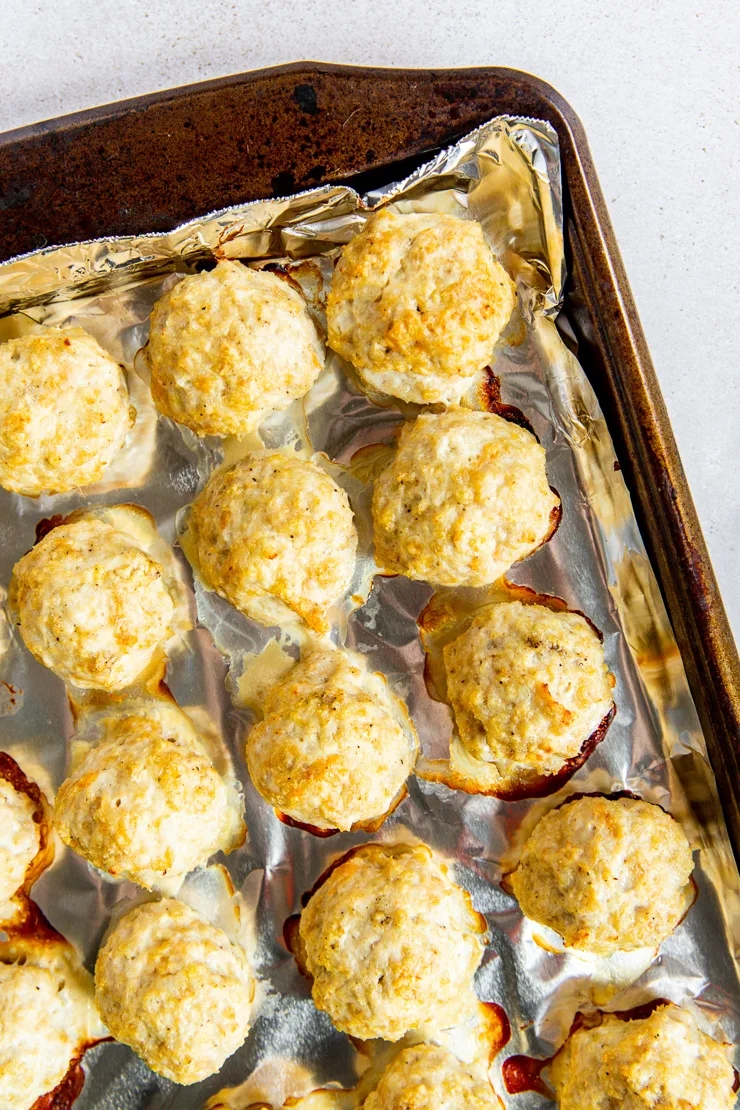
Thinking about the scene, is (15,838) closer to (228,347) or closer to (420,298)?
(228,347)

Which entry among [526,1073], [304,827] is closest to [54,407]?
[304,827]

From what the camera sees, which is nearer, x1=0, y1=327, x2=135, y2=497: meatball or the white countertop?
x1=0, y1=327, x2=135, y2=497: meatball

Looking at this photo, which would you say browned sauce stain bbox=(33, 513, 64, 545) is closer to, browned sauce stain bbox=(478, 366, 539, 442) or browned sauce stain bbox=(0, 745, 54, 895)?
browned sauce stain bbox=(0, 745, 54, 895)

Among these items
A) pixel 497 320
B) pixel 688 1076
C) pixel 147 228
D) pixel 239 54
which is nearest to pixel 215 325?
pixel 147 228

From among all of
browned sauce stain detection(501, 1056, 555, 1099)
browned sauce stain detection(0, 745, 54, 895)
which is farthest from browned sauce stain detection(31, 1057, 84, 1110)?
browned sauce stain detection(501, 1056, 555, 1099)

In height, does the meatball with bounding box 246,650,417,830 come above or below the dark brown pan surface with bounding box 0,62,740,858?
below

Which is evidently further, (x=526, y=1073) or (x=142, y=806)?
(x=526, y=1073)

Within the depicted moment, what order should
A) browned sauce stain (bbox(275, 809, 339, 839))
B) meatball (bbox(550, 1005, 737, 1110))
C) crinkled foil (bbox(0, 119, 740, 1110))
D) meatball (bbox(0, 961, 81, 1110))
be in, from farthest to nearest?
1. browned sauce stain (bbox(275, 809, 339, 839))
2. crinkled foil (bbox(0, 119, 740, 1110))
3. meatball (bbox(0, 961, 81, 1110))
4. meatball (bbox(550, 1005, 737, 1110))
